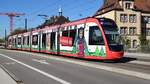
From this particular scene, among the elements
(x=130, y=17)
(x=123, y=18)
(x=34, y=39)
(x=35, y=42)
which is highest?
(x=130, y=17)

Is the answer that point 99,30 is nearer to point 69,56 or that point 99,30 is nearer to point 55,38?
point 69,56

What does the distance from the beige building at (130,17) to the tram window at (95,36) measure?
75244mm

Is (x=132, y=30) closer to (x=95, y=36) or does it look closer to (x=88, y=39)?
(x=88, y=39)

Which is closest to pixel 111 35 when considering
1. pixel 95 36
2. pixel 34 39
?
pixel 95 36

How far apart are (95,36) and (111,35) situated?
4.58ft

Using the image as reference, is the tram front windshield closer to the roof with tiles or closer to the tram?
the tram

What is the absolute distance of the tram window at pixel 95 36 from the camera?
2877 centimetres

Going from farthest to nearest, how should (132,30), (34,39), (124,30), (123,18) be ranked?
(132,30)
(123,18)
(124,30)
(34,39)

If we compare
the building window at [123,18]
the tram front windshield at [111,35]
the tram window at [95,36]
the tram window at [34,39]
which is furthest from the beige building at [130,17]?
the tram front windshield at [111,35]

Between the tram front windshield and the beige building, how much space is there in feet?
248

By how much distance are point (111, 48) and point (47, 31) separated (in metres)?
18.8

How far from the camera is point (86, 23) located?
3091 centimetres

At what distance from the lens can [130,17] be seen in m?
109

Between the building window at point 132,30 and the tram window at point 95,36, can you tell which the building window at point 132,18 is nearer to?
the building window at point 132,30
